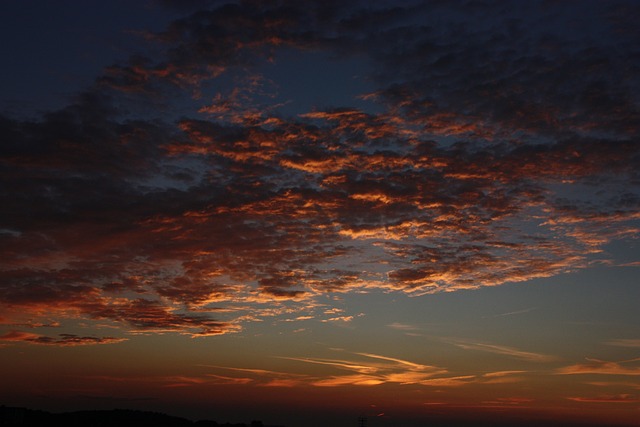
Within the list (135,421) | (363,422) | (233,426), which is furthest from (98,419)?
(363,422)

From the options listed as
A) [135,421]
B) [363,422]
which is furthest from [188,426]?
[363,422]

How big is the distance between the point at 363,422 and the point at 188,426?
48376 mm

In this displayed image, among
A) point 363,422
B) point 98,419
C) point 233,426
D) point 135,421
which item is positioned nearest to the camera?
point 363,422

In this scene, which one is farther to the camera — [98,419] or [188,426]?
[188,426]

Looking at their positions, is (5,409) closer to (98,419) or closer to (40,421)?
(40,421)

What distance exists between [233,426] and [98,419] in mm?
36026

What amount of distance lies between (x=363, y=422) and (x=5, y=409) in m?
55.4

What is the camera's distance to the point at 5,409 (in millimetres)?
85625

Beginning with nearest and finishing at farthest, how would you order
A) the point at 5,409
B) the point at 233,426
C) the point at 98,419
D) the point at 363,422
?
the point at 5,409 < the point at 363,422 < the point at 98,419 < the point at 233,426

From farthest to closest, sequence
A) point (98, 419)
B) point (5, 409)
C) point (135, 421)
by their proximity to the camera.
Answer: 1. point (135, 421)
2. point (98, 419)
3. point (5, 409)

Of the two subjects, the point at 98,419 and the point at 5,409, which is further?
the point at 98,419

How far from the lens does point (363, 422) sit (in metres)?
99.3

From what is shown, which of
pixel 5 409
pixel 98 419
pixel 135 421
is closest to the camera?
pixel 5 409

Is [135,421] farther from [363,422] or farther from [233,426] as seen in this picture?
[363,422]
